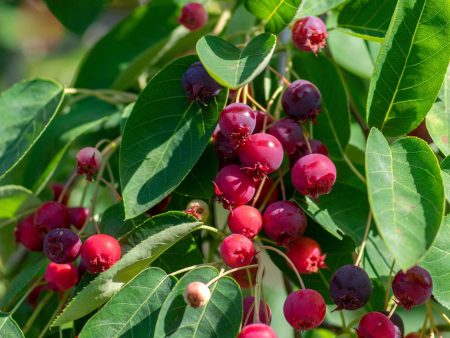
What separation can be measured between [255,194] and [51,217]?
1.19ft

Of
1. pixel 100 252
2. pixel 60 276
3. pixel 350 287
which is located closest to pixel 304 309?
pixel 350 287

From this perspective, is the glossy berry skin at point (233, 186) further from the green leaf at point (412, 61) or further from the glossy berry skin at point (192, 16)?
the glossy berry skin at point (192, 16)

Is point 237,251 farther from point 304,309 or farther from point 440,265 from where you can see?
point 440,265

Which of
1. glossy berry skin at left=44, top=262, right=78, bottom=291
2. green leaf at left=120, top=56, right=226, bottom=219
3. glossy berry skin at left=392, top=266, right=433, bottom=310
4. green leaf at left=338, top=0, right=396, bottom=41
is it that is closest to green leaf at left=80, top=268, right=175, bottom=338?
green leaf at left=120, top=56, right=226, bottom=219

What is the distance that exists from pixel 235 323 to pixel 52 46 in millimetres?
3719

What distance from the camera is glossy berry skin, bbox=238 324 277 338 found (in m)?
1.10

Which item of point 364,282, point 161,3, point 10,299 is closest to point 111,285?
point 10,299

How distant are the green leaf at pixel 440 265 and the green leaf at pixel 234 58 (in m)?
0.36

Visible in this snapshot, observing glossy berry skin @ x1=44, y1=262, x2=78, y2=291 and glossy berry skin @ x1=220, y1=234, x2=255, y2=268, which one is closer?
glossy berry skin @ x1=220, y1=234, x2=255, y2=268

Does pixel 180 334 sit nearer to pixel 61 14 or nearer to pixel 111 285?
pixel 111 285

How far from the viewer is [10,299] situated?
1.42 metres

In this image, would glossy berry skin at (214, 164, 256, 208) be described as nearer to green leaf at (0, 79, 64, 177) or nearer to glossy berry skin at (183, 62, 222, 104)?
glossy berry skin at (183, 62, 222, 104)

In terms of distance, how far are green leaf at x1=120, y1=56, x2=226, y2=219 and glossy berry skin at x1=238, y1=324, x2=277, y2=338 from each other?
0.24 metres

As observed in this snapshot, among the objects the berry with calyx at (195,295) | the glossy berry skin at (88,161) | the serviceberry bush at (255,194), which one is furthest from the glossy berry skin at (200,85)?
the berry with calyx at (195,295)
